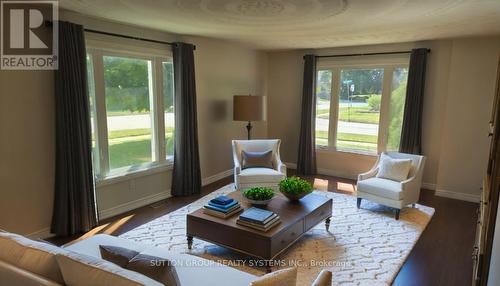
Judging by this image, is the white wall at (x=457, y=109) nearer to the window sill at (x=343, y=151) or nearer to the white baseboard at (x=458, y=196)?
the white baseboard at (x=458, y=196)

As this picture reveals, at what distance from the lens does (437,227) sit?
4105 millimetres

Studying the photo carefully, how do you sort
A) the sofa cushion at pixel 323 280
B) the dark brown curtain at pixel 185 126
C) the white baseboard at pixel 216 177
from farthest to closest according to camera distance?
the white baseboard at pixel 216 177 → the dark brown curtain at pixel 185 126 → the sofa cushion at pixel 323 280

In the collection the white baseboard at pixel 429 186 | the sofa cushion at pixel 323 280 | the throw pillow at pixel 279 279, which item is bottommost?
the white baseboard at pixel 429 186

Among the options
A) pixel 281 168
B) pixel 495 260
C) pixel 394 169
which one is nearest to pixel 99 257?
pixel 495 260

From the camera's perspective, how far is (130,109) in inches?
178

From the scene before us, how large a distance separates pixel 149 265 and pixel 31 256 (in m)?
0.66

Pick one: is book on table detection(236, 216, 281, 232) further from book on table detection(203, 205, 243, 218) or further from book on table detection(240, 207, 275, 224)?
book on table detection(203, 205, 243, 218)

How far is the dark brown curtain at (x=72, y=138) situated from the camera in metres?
3.46

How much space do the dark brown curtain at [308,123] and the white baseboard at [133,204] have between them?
2.82 metres

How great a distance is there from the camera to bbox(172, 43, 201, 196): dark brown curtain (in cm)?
489

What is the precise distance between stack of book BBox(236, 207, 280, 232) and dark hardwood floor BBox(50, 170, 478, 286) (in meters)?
1.24

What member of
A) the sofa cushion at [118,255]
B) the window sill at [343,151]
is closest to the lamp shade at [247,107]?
the window sill at [343,151]

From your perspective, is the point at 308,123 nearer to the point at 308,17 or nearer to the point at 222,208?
the point at 308,17

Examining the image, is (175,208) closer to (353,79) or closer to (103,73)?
(103,73)
